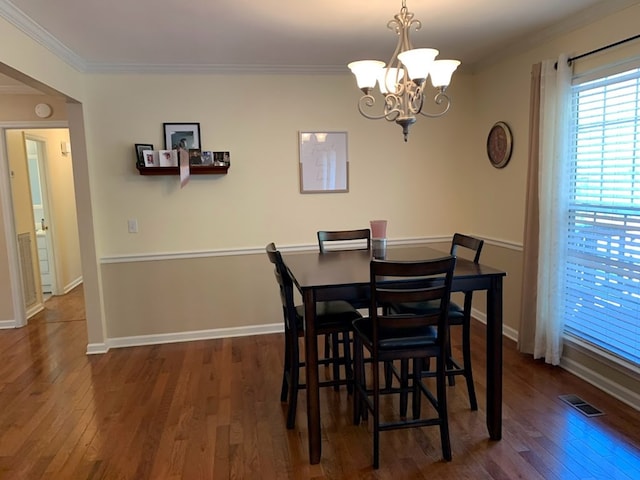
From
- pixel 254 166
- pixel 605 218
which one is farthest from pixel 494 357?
pixel 254 166

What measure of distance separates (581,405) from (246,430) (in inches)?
79.9

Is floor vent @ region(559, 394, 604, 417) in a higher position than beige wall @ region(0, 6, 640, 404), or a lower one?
lower

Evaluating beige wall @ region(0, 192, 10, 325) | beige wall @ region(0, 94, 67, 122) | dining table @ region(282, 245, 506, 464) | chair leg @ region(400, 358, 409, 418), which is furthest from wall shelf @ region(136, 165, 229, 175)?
chair leg @ region(400, 358, 409, 418)

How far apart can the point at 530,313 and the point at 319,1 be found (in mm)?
2643

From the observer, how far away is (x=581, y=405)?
9.02ft

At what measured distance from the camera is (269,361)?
360cm

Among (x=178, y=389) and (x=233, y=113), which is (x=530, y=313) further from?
(x=233, y=113)

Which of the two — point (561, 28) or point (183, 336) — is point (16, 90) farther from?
point (561, 28)

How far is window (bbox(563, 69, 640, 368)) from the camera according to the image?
8.87 ft

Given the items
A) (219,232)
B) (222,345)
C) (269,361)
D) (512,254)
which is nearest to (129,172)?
(219,232)

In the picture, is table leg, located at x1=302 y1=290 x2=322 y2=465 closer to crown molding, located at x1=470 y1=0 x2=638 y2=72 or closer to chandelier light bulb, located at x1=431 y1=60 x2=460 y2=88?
chandelier light bulb, located at x1=431 y1=60 x2=460 y2=88

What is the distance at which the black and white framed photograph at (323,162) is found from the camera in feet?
13.7

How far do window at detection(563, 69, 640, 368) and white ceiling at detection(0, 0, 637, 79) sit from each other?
58cm

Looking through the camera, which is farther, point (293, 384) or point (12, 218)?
point (12, 218)
